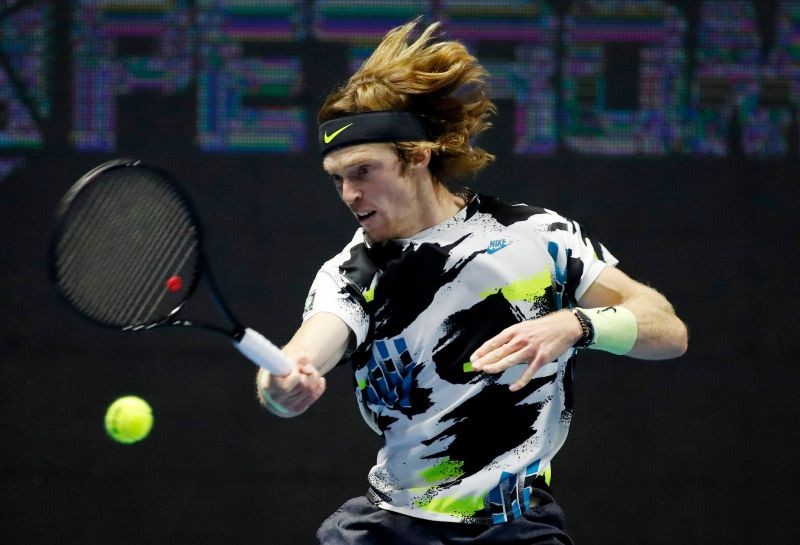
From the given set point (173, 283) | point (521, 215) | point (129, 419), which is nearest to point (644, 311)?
point (521, 215)

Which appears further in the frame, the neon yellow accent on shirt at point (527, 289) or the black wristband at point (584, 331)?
the neon yellow accent on shirt at point (527, 289)

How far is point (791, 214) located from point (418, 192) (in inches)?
89.0

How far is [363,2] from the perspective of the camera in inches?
177

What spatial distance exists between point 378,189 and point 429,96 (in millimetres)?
318

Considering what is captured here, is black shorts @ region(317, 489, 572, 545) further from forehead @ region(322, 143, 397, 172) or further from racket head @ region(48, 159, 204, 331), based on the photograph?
forehead @ region(322, 143, 397, 172)

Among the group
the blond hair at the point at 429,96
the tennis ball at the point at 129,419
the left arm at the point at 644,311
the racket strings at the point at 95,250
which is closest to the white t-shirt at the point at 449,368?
the left arm at the point at 644,311

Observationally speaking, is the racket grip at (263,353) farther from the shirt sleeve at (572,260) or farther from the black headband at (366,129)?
the shirt sleeve at (572,260)

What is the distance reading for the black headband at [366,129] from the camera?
277 centimetres

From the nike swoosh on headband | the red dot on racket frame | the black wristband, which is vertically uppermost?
the nike swoosh on headband

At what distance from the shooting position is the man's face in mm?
2719

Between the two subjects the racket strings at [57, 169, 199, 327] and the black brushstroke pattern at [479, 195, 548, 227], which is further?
the black brushstroke pattern at [479, 195, 548, 227]

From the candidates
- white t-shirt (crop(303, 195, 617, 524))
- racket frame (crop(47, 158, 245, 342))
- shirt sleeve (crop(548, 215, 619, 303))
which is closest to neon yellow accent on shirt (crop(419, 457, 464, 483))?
white t-shirt (crop(303, 195, 617, 524))

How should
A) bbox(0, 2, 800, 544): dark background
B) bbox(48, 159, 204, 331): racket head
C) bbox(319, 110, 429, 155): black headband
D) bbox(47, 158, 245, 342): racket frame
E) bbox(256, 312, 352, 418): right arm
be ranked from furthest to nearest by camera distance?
bbox(0, 2, 800, 544): dark background, bbox(319, 110, 429, 155): black headband, bbox(48, 159, 204, 331): racket head, bbox(256, 312, 352, 418): right arm, bbox(47, 158, 245, 342): racket frame

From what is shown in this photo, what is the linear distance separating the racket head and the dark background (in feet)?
6.36
